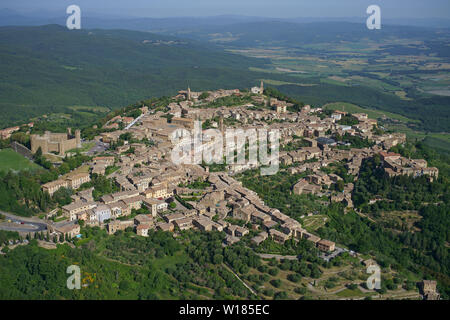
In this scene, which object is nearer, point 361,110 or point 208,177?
point 208,177

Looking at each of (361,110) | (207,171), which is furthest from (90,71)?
(207,171)

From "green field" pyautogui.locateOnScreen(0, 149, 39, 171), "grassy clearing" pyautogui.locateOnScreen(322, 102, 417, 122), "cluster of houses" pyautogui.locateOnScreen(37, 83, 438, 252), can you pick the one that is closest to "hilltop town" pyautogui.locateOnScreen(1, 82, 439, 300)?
"cluster of houses" pyautogui.locateOnScreen(37, 83, 438, 252)

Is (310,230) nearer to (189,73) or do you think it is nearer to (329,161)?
(329,161)

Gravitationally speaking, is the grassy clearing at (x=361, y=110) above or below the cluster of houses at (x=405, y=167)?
above

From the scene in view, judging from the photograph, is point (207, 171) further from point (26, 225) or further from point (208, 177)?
point (26, 225)

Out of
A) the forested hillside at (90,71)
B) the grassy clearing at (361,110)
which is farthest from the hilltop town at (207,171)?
the forested hillside at (90,71)

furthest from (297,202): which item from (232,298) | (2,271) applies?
(2,271)

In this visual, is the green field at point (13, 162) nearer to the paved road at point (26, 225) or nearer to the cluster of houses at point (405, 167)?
the paved road at point (26, 225)
